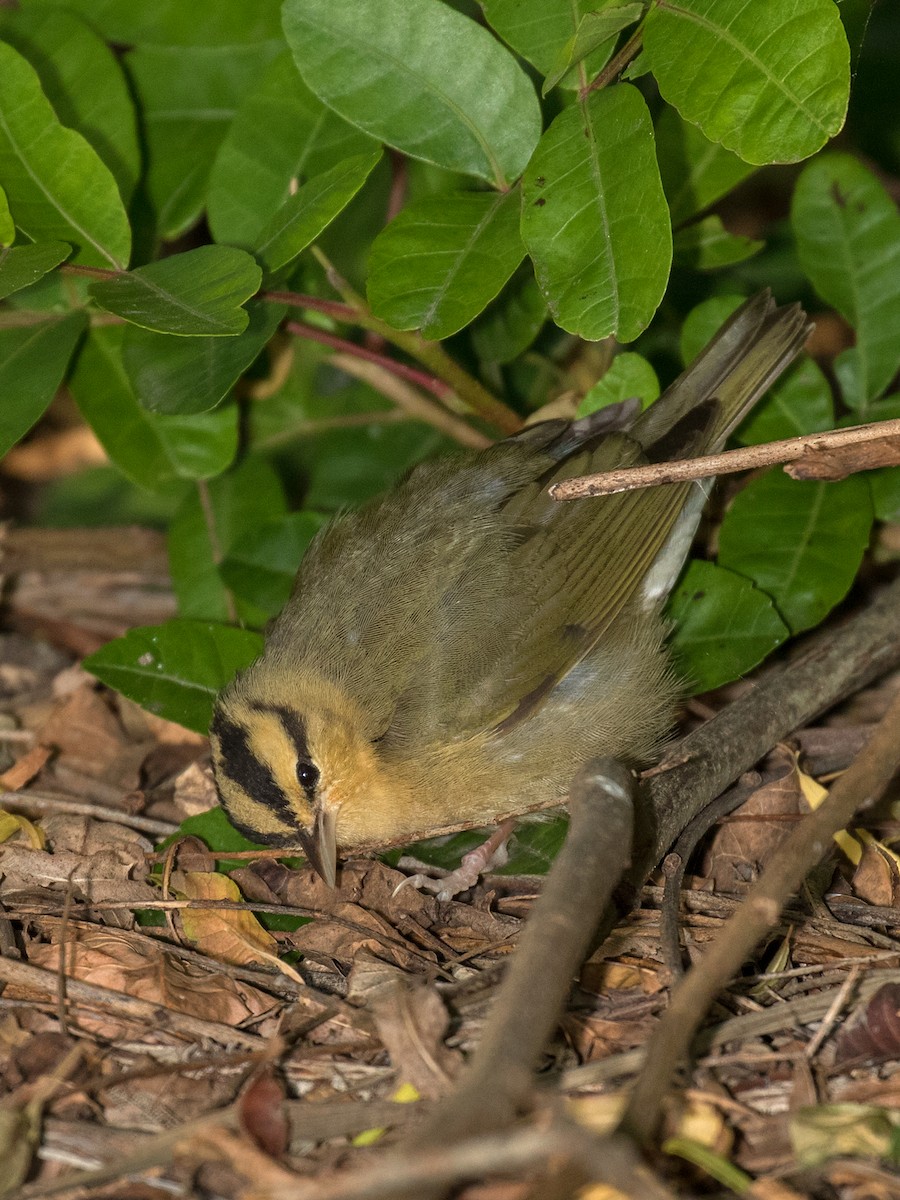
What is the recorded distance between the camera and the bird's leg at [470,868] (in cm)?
366

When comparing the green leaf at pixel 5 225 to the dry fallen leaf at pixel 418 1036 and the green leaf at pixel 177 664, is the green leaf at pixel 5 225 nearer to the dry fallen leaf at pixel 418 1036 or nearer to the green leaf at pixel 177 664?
the green leaf at pixel 177 664

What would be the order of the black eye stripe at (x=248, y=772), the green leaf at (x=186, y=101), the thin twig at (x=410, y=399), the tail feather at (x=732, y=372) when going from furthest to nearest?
the thin twig at (x=410, y=399) < the green leaf at (x=186, y=101) < the tail feather at (x=732, y=372) < the black eye stripe at (x=248, y=772)

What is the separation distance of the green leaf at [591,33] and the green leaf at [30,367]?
1.77 meters

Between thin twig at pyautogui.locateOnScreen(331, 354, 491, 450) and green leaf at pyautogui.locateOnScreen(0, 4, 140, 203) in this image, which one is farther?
thin twig at pyautogui.locateOnScreen(331, 354, 491, 450)

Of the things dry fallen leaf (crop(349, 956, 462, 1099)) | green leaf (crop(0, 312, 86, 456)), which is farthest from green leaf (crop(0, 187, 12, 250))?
dry fallen leaf (crop(349, 956, 462, 1099))

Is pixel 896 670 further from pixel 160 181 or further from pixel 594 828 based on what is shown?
pixel 160 181

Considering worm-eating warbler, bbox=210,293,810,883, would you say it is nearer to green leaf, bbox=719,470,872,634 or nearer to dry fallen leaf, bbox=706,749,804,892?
green leaf, bbox=719,470,872,634

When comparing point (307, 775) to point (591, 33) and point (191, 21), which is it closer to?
point (591, 33)

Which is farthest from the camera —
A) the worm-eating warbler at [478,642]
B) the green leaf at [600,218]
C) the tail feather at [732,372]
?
the tail feather at [732,372]

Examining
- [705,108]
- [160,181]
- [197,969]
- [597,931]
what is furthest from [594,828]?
[160,181]

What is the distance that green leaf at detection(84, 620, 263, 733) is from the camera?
4.05m

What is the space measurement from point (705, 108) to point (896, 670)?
2191 mm

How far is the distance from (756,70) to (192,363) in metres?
1.82

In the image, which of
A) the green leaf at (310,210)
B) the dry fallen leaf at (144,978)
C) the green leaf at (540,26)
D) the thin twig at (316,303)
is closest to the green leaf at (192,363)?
the thin twig at (316,303)
